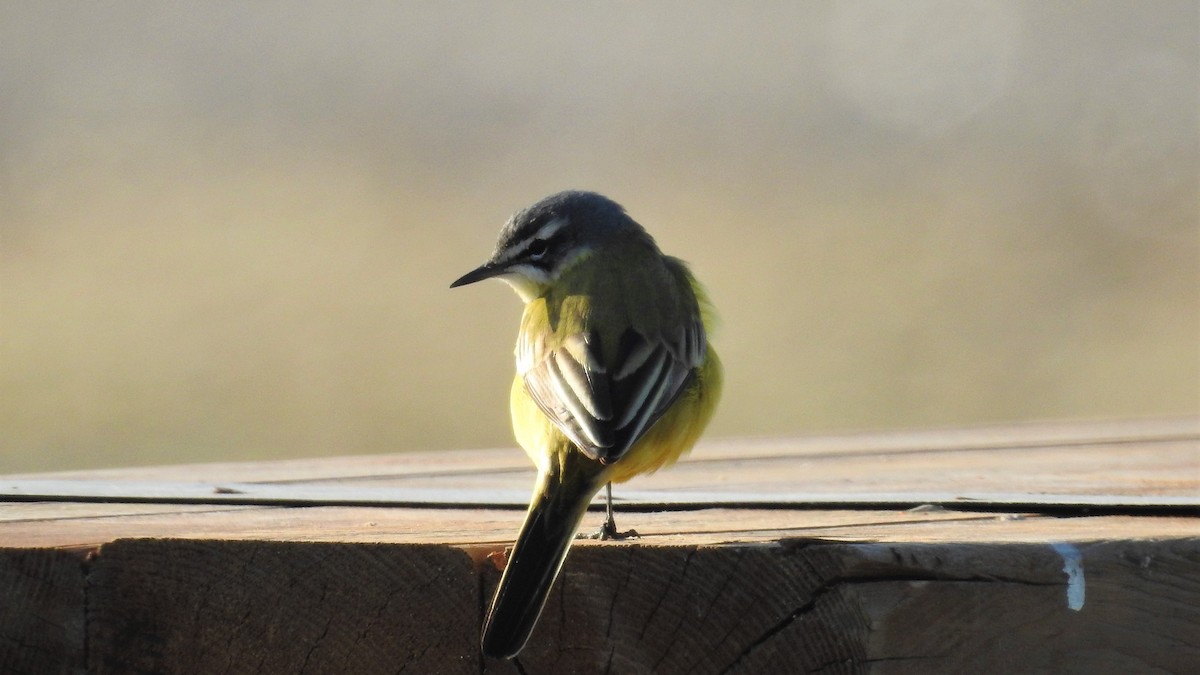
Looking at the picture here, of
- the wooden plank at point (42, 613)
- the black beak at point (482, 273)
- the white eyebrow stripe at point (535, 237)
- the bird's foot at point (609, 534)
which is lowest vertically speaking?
the wooden plank at point (42, 613)

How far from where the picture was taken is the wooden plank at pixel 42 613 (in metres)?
3.24

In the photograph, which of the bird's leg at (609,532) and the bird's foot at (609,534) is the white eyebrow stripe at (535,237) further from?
the bird's foot at (609,534)

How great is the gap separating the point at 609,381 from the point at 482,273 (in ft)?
4.21

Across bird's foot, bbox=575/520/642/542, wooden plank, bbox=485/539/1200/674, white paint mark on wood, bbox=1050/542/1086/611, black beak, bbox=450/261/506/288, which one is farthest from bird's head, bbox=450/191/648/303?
white paint mark on wood, bbox=1050/542/1086/611

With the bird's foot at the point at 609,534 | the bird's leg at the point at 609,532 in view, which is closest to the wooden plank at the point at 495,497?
the bird's leg at the point at 609,532

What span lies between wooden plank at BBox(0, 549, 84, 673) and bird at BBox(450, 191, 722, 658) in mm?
→ 789

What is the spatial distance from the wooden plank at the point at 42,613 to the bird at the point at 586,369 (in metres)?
0.79

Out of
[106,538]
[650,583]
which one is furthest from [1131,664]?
[106,538]

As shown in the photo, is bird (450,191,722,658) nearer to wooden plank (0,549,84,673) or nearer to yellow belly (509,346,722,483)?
yellow belly (509,346,722,483)

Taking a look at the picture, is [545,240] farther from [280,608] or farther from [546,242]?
[280,608]

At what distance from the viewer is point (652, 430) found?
172 inches

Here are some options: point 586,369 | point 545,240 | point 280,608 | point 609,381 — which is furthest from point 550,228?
point 280,608

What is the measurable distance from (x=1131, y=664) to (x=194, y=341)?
15.7 metres

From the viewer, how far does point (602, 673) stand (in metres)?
3.17
